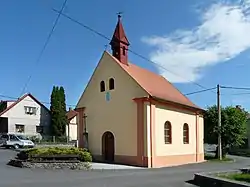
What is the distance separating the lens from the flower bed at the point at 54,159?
2228 cm

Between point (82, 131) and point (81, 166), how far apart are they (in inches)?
347

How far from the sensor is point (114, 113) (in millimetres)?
28016

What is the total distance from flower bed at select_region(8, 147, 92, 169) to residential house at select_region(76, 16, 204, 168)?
422 centimetres

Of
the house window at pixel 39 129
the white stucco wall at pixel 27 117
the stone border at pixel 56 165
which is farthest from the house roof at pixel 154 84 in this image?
the house window at pixel 39 129

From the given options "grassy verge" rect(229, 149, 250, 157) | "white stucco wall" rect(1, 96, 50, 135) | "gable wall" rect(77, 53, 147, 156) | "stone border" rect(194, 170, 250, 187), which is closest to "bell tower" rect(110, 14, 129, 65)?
"gable wall" rect(77, 53, 147, 156)

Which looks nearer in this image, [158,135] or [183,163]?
[158,135]

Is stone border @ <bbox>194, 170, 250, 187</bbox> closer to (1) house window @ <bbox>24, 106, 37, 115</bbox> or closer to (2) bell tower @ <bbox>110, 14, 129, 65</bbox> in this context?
(2) bell tower @ <bbox>110, 14, 129, 65</bbox>

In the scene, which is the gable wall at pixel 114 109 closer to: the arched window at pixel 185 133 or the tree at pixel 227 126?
the arched window at pixel 185 133

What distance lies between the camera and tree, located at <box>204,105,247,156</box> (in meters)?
36.2

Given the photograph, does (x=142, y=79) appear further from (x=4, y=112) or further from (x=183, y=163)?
(x=4, y=112)

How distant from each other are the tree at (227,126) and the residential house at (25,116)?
32.9 meters

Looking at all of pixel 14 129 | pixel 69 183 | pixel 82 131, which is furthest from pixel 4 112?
pixel 69 183

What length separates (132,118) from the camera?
2662 centimetres

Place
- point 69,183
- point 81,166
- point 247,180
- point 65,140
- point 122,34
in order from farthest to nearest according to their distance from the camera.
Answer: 1. point 65,140
2. point 122,34
3. point 81,166
4. point 69,183
5. point 247,180
